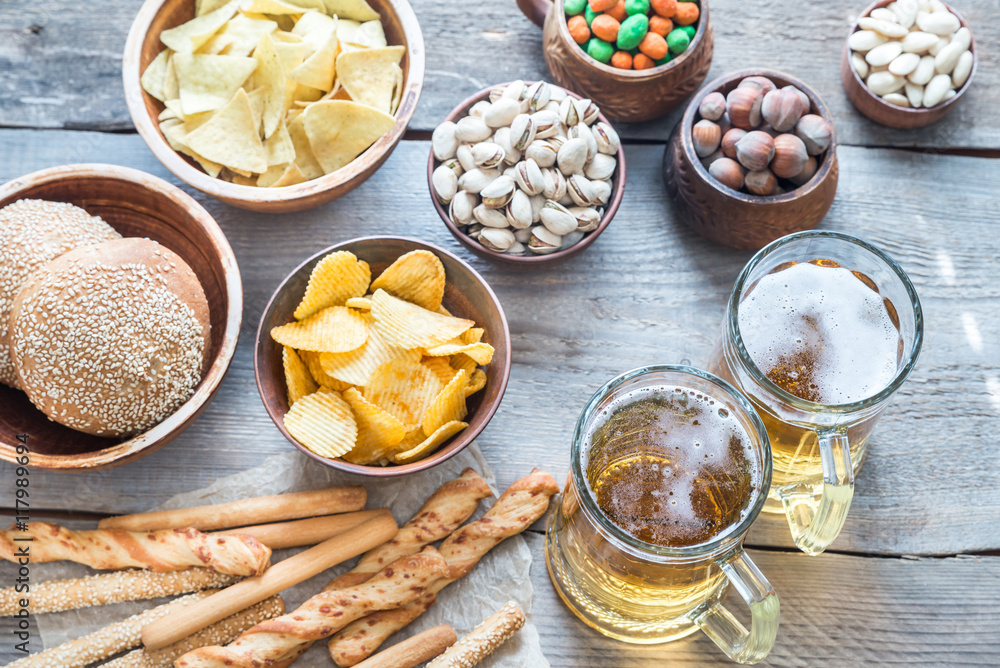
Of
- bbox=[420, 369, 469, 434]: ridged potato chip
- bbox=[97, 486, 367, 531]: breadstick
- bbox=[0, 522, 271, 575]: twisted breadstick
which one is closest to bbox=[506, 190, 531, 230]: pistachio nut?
bbox=[420, 369, 469, 434]: ridged potato chip

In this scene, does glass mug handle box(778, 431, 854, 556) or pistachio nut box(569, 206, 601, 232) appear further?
pistachio nut box(569, 206, 601, 232)

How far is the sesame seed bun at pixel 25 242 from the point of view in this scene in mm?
1062

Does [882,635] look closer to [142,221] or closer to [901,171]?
[901,171]

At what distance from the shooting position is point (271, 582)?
110cm

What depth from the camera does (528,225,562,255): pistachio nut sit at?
112 cm

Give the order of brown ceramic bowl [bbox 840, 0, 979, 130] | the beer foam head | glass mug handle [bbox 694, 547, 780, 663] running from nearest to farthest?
glass mug handle [bbox 694, 547, 780, 663], the beer foam head, brown ceramic bowl [bbox 840, 0, 979, 130]

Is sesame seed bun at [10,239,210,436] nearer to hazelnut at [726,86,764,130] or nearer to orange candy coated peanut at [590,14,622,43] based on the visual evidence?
orange candy coated peanut at [590,14,622,43]

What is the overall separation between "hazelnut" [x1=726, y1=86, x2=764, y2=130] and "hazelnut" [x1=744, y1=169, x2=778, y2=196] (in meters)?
0.07

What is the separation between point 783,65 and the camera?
134 centimetres

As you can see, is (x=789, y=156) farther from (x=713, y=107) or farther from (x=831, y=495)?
(x=831, y=495)

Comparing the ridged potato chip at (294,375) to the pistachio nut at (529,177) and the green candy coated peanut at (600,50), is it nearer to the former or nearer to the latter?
the pistachio nut at (529,177)

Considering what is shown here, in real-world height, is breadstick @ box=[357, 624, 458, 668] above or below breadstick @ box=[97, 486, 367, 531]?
below

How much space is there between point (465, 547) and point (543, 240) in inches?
17.3

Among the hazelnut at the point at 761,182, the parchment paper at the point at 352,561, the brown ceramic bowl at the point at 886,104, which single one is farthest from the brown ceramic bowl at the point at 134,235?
the brown ceramic bowl at the point at 886,104
